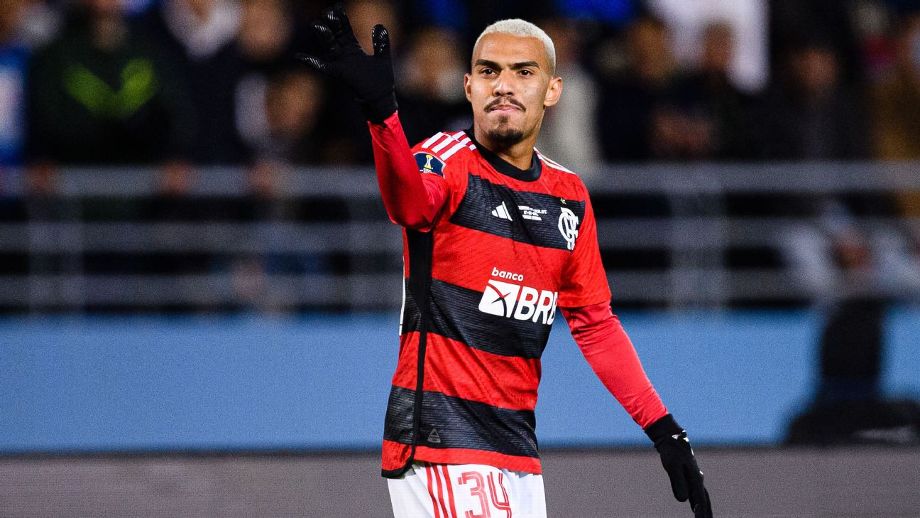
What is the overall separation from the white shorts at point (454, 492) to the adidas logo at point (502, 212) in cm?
63

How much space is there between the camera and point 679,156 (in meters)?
8.11

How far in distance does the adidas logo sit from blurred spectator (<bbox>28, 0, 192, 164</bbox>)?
432 centimetres

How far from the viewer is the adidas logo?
3561mm

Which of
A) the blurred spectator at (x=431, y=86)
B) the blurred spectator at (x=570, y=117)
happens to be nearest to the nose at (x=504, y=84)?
the blurred spectator at (x=431, y=86)

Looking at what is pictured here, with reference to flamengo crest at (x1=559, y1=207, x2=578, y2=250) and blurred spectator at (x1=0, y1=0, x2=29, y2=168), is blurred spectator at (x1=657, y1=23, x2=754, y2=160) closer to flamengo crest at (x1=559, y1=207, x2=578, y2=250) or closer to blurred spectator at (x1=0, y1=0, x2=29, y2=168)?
blurred spectator at (x1=0, y1=0, x2=29, y2=168)


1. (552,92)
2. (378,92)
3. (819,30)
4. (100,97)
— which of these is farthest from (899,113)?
(378,92)

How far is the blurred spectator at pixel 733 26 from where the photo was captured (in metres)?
8.52

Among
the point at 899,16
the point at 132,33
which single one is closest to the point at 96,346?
the point at 132,33

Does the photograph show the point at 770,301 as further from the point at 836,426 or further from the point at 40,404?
the point at 40,404

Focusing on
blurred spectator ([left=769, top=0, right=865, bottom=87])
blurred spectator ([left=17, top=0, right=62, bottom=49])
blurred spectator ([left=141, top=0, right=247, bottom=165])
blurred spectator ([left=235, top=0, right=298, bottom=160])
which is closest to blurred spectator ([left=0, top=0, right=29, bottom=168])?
blurred spectator ([left=17, top=0, right=62, bottom=49])

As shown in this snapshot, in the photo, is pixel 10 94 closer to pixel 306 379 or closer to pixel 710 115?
pixel 306 379

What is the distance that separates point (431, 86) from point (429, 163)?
163 inches

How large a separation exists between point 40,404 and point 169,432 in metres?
0.68

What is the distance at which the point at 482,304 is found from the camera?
3.53m
